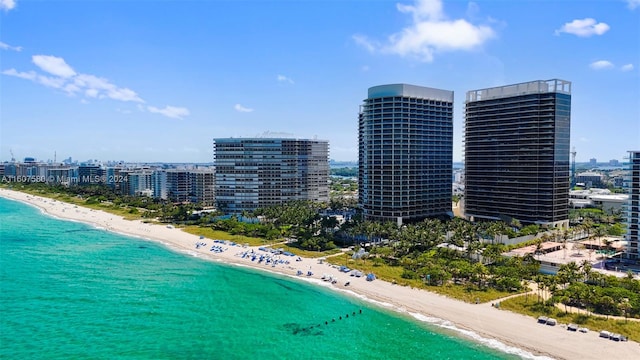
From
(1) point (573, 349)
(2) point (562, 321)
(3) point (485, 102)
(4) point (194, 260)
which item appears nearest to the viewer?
(1) point (573, 349)

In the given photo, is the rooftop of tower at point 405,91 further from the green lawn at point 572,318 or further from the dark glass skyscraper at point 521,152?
the green lawn at point 572,318

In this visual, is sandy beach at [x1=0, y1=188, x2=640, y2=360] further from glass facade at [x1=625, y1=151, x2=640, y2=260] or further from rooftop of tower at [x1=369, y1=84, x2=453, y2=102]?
rooftop of tower at [x1=369, y1=84, x2=453, y2=102]

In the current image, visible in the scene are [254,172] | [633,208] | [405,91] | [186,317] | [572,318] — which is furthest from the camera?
[254,172]

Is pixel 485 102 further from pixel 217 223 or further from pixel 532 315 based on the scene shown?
pixel 217 223

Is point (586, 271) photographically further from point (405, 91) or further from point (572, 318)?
point (405, 91)

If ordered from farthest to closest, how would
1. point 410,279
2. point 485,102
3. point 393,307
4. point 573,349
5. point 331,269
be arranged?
point 485,102
point 331,269
point 410,279
point 393,307
point 573,349

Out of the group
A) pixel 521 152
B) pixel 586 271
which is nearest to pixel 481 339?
pixel 586 271

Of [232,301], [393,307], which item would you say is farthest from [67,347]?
[393,307]
